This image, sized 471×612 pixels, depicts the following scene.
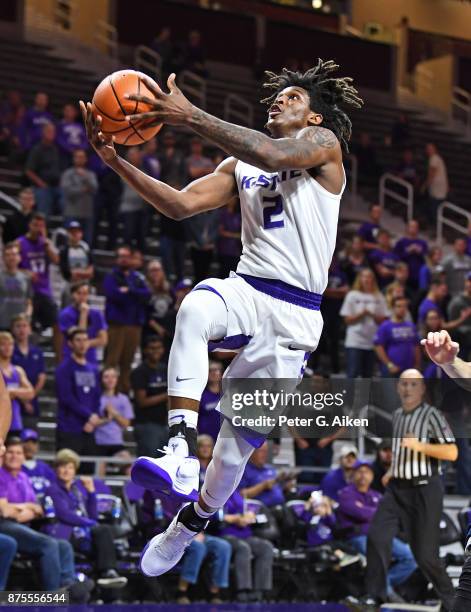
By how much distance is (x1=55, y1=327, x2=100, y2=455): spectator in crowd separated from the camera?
12797 millimetres

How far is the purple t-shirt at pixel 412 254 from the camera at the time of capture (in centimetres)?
1786

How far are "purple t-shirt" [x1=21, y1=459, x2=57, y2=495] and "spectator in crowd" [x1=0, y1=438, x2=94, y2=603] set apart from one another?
0.15 meters

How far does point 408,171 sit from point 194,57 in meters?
4.52

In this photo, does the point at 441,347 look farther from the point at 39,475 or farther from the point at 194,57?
the point at 194,57

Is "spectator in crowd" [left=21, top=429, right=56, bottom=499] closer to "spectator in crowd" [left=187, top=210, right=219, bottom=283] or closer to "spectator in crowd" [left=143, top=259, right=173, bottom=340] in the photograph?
"spectator in crowd" [left=143, top=259, right=173, bottom=340]

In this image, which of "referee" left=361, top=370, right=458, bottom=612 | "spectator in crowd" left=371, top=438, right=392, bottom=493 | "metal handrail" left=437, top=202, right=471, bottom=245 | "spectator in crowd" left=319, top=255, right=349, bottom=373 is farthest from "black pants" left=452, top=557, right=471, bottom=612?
"metal handrail" left=437, top=202, right=471, bottom=245

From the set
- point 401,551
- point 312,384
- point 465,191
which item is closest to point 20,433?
point 401,551

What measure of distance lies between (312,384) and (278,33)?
20.7 meters

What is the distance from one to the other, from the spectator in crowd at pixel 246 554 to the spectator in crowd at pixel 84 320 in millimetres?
2374

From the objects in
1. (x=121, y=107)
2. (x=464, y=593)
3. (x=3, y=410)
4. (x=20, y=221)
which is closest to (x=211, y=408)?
(x=20, y=221)

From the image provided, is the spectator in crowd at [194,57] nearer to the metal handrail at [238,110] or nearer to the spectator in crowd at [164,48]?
the spectator in crowd at [164,48]

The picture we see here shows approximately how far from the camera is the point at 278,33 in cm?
2748

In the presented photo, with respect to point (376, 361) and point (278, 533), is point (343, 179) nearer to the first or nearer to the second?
point (278, 533)

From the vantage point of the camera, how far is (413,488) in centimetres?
1148
